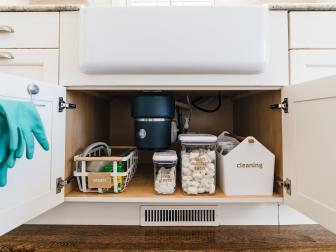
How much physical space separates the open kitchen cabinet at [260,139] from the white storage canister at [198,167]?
37mm

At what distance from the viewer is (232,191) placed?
923mm

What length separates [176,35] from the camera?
849 mm

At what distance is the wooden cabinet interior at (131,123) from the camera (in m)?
0.96

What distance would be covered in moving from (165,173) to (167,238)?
0.85 feet

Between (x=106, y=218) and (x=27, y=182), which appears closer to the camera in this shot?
(x=27, y=182)

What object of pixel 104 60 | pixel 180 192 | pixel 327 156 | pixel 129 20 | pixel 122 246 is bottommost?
pixel 122 246

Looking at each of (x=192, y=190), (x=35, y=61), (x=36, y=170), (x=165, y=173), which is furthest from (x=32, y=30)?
(x=192, y=190)

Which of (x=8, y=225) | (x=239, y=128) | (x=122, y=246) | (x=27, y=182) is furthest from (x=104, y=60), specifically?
(x=239, y=128)

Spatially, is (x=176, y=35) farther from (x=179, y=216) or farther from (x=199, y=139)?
(x=179, y=216)

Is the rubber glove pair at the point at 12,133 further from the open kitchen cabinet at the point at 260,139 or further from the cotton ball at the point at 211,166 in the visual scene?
the cotton ball at the point at 211,166

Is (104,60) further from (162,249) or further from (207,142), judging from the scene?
(162,249)

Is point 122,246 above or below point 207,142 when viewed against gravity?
below

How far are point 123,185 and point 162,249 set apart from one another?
273mm

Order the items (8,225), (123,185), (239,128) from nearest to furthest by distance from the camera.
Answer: (8,225) < (123,185) < (239,128)
